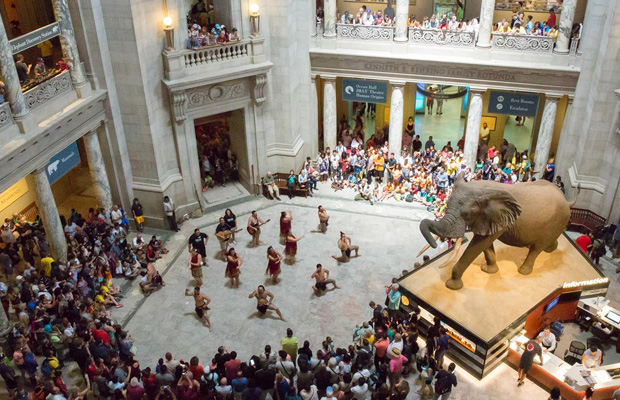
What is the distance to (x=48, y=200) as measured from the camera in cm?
1844

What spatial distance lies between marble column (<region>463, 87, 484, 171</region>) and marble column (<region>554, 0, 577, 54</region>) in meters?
3.21

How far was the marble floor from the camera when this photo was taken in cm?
1698

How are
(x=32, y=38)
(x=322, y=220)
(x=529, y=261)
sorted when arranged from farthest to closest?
(x=322, y=220), (x=32, y=38), (x=529, y=261)

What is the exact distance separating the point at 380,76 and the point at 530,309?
12123mm

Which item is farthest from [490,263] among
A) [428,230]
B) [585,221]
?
[585,221]

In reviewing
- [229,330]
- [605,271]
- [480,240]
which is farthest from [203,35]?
[605,271]

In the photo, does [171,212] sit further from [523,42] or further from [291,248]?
[523,42]

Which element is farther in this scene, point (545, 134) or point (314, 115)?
point (314, 115)


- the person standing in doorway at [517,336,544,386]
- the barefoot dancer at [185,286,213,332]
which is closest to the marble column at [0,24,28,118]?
the barefoot dancer at [185,286,213,332]

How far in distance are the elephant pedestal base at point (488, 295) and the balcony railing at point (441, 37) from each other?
8.63 meters

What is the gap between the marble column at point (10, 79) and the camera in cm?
1602

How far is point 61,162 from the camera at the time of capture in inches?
755

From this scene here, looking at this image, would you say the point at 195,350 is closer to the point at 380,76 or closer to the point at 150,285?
the point at 150,285

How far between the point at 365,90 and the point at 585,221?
9.94 m
